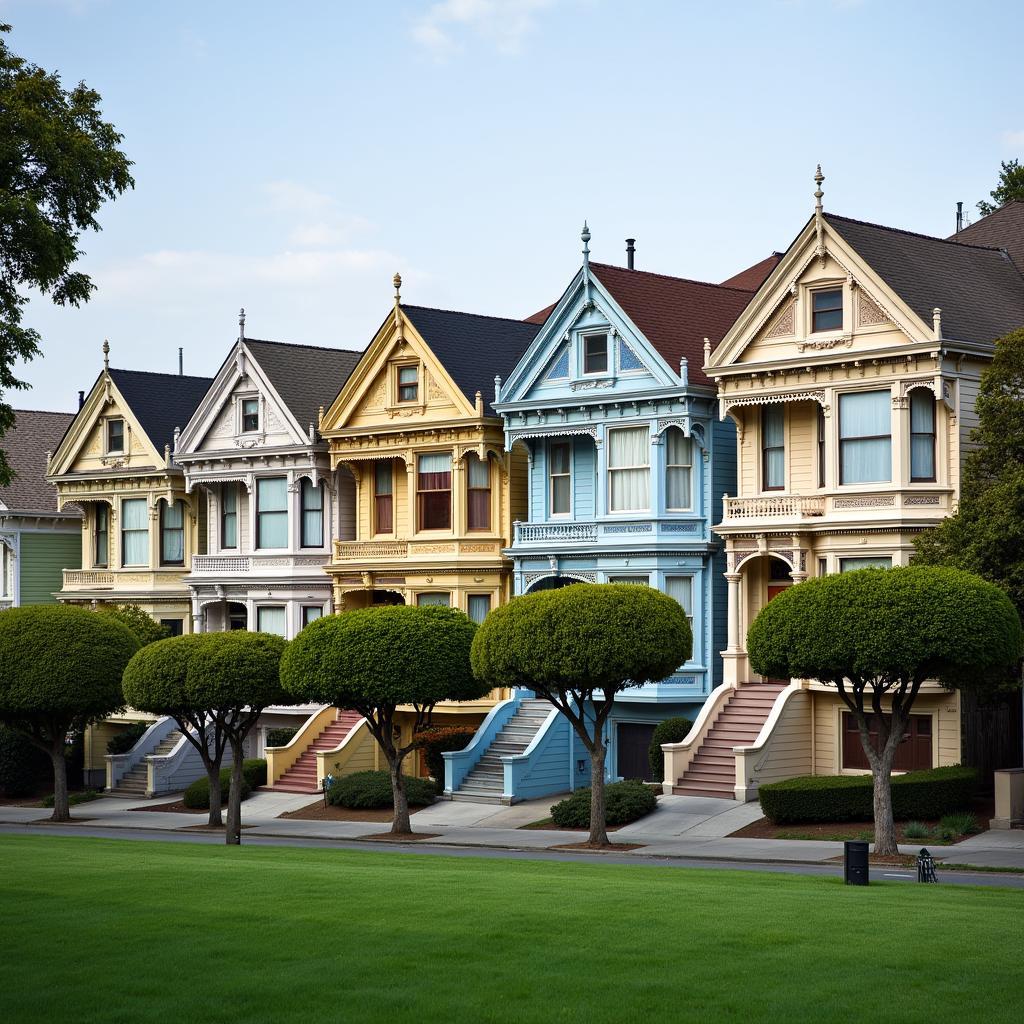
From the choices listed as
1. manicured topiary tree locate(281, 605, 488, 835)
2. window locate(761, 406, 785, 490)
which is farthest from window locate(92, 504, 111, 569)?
window locate(761, 406, 785, 490)

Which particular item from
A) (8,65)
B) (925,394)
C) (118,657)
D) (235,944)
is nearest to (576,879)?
(235,944)

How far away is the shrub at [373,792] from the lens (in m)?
46.5

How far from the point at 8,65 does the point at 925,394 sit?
904 inches

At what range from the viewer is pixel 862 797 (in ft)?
125

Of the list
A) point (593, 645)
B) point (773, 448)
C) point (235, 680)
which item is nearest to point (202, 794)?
point (235, 680)

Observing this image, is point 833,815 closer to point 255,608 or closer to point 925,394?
point 925,394

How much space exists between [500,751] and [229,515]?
55.7ft

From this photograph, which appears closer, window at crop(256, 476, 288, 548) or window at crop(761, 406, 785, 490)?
window at crop(761, 406, 785, 490)

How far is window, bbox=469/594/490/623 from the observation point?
171 feet

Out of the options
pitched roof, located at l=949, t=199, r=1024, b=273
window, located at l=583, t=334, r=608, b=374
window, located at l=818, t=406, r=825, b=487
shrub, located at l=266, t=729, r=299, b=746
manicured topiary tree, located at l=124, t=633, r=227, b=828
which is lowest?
shrub, located at l=266, t=729, r=299, b=746

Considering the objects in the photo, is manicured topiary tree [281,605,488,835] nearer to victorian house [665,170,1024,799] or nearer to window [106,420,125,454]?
victorian house [665,170,1024,799]

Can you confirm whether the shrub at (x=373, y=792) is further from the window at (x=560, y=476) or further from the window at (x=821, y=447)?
the window at (x=821, y=447)

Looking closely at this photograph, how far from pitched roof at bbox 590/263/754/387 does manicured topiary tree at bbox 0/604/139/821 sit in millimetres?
18353

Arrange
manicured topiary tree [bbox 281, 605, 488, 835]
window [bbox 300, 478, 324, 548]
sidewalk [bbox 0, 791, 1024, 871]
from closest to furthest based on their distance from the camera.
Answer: sidewalk [bbox 0, 791, 1024, 871], manicured topiary tree [bbox 281, 605, 488, 835], window [bbox 300, 478, 324, 548]
